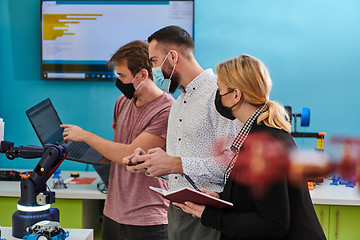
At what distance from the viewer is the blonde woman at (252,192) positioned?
33.5 inches

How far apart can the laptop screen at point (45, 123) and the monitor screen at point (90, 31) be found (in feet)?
2.53

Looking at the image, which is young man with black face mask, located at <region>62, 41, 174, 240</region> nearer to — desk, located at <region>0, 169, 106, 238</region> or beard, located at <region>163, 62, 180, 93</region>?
beard, located at <region>163, 62, 180, 93</region>

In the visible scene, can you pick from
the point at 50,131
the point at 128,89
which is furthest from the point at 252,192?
the point at 50,131

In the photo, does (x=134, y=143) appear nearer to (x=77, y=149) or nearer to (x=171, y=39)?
(x=171, y=39)

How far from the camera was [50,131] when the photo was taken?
72.1 inches

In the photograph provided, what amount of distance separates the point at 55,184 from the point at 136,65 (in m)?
1.01

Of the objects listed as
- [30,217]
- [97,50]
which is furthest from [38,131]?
[97,50]

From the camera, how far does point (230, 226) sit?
3.08 ft

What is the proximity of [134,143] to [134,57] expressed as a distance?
46 cm

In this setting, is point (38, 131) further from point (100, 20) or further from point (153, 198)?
point (100, 20)

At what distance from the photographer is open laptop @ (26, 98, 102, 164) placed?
174cm

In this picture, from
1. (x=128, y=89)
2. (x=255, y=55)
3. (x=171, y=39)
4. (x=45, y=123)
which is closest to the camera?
(x=171, y=39)

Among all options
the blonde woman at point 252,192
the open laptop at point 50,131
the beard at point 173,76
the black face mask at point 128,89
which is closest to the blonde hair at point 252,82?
the blonde woman at point 252,192

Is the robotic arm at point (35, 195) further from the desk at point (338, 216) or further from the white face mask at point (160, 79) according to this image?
the desk at point (338, 216)
